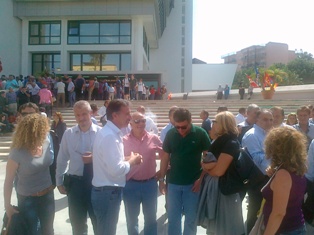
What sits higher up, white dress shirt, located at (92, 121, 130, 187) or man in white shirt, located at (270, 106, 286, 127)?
man in white shirt, located at (270, 106, 286, 127)

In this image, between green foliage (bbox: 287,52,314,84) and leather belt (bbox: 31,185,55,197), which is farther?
green foliage (bbox: 287,52,314,84)

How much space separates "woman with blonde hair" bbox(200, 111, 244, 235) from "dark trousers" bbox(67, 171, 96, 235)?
4.32 feet

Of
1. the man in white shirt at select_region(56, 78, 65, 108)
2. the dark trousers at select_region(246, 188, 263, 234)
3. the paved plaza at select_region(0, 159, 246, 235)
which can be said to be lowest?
the paved plaza at select_region(0, 159, 246, 235)

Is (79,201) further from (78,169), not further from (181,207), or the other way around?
(181,207)

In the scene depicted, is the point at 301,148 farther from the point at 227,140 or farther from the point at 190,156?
the point at 190,156

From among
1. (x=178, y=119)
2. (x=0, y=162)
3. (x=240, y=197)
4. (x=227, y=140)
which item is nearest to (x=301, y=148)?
(x=227, y=140)

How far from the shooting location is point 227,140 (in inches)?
159

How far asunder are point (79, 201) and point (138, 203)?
0.71 meters

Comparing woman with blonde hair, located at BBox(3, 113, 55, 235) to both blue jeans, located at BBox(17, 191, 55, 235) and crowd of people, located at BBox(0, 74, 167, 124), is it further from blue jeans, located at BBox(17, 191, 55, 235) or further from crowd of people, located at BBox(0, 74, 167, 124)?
crowd of people, located at BBox(0, 74, 167, 124)

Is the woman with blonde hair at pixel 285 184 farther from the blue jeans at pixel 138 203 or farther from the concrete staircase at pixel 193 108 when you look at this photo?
the concrete staircase at pixel 193 108

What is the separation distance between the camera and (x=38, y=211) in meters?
3.92

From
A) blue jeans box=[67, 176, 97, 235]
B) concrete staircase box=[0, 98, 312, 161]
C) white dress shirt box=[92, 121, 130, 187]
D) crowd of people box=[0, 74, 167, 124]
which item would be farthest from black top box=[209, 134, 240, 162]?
concrete staircase box=[0, 98, 312, 161]

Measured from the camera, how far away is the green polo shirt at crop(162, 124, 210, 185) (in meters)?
4.43

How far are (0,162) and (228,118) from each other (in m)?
10.7
